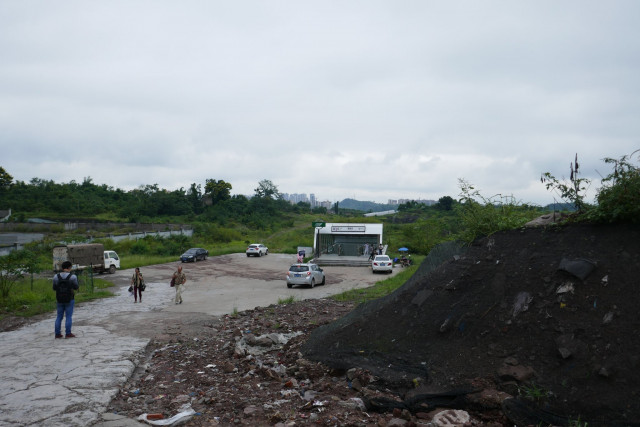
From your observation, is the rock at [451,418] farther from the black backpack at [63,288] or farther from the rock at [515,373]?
the black backpack at [63,288]

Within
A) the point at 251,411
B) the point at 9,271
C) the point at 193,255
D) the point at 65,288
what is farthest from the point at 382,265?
the point at 251,411

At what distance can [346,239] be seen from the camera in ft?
146

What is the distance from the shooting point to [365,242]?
43625 millimetres

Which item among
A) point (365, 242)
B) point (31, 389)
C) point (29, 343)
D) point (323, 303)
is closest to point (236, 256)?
point (365, 242)

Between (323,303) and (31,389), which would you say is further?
(323,303)

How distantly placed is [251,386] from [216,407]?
0.91 meters

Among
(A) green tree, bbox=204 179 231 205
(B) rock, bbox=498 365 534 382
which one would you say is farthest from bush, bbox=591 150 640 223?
(A) green tree, bbox=204 179 231 205

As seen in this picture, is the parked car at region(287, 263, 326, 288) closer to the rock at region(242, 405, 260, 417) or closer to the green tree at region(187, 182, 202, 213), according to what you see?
the rock at region(242, 405, 260, 417)

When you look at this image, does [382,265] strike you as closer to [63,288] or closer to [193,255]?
[193,255]

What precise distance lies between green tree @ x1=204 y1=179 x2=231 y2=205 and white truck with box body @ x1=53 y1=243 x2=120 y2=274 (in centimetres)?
6867

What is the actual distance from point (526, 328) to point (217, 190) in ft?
323

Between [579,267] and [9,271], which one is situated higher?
[579,267]

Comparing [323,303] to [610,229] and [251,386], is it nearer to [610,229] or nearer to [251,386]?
[251,386]

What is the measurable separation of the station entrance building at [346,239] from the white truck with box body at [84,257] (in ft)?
56.4
